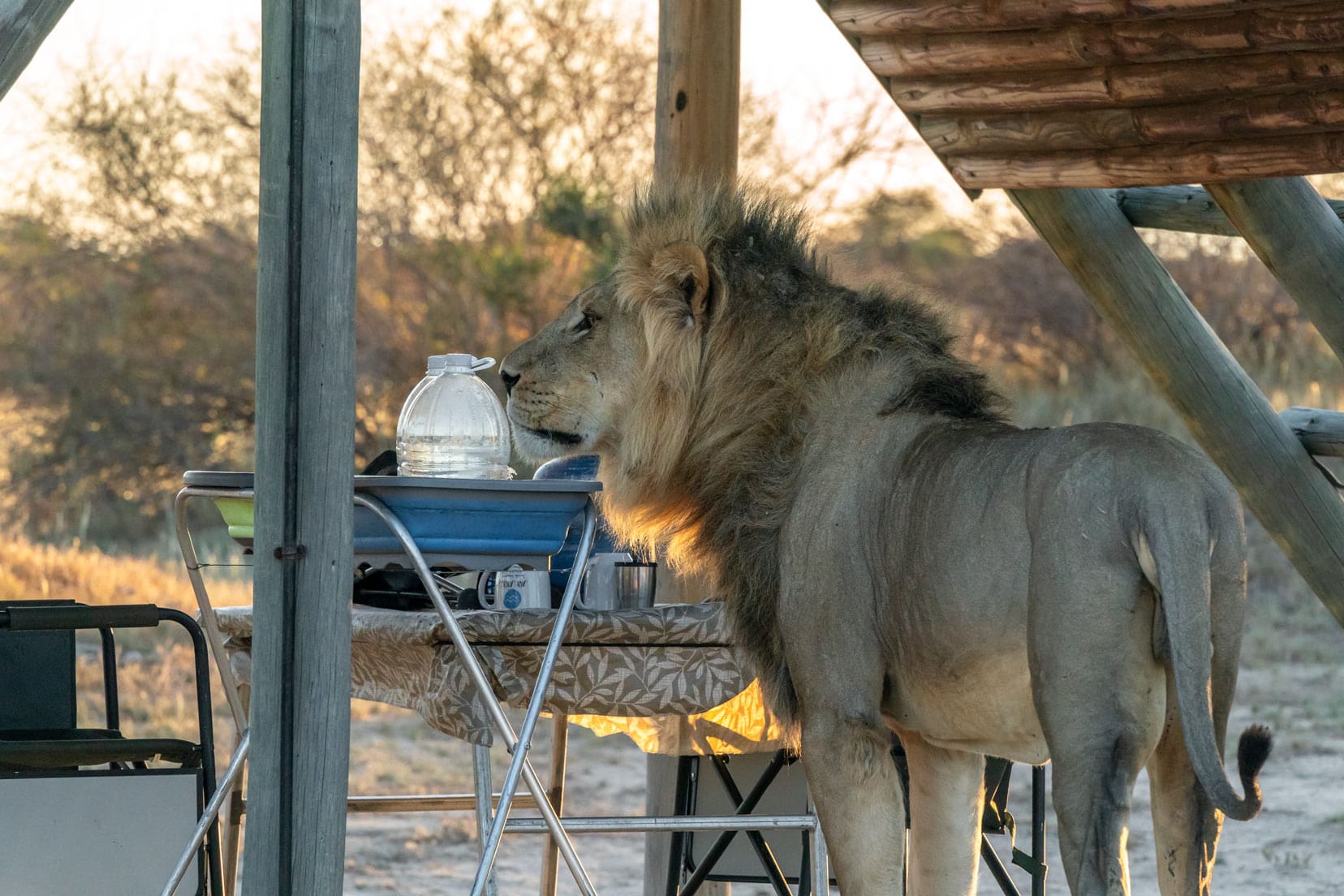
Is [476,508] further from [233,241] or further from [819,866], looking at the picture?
[233,241]

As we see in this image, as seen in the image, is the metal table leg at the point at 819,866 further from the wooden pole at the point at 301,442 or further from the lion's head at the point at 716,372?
the wooden pole at the point at 301,442

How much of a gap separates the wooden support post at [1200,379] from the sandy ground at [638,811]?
8.46ft

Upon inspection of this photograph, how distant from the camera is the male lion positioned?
7.52 ft

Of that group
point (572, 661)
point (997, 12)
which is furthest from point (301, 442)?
point (997, 12)

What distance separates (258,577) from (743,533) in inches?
34.4

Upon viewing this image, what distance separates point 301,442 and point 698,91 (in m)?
2.19

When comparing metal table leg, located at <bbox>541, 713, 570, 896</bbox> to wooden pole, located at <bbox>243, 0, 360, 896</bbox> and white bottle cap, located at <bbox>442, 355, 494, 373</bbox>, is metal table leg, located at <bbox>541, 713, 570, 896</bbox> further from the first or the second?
wooden pole, located at <bbox>243, 0, 360, 896</bbox>

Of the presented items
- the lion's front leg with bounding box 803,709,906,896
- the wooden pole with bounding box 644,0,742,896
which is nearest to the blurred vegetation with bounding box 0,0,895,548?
the wooden pole with bounding box 644,0,742,896

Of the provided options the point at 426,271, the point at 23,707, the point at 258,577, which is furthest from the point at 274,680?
the point at 426,271

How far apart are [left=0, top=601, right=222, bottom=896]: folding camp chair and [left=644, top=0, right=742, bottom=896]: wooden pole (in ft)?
4.53

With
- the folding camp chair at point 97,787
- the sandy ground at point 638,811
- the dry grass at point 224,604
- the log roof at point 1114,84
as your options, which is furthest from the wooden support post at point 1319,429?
the dry grass at point 224,604

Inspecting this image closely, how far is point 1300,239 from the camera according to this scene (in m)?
4.05

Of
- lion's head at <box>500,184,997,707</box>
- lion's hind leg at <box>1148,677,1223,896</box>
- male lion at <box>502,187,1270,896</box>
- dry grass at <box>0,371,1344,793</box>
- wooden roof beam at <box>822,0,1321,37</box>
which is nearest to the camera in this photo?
male lion at <box>502,187,1270,896</box>

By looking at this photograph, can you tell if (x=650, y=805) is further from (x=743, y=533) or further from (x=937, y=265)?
(x=937, y=265)
